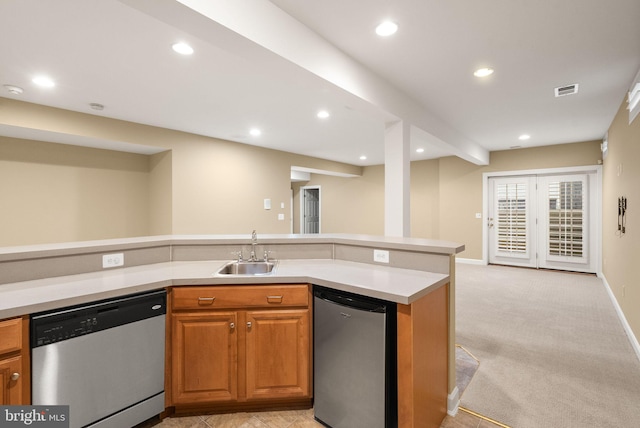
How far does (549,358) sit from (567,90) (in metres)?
2.79

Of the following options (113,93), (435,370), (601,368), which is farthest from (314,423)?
(113,93)

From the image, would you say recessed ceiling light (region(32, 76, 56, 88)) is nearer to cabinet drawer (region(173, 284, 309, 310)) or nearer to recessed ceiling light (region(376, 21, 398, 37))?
cabinet drawer (region(173, 284, 309, 310))

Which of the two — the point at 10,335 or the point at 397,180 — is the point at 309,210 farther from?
the point at 10,335

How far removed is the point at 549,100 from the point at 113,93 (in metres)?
5.01

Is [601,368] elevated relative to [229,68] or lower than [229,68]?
lower

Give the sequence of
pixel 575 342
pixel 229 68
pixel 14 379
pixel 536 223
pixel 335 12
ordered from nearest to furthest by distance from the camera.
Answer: pixel 14 379 < pixel 335 12 < pixel 229 68 < pixel 575 342 < pixel 536 223

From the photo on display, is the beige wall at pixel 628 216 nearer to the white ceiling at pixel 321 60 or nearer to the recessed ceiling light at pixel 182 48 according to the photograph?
the white ceiling at pixel 321 60

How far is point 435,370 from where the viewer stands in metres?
1.84

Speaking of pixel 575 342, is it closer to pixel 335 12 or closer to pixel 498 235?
pixel 335 12

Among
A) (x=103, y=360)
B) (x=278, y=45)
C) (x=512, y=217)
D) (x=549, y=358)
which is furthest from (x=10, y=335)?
(x=512, y=217)

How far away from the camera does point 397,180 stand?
3459 mm

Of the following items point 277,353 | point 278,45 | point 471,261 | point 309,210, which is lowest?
point 471,261

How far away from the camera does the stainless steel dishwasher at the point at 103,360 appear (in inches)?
59.2

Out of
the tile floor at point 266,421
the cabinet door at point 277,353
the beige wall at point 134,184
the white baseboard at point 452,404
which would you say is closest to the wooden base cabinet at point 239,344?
the cabinet door at point 277,353
